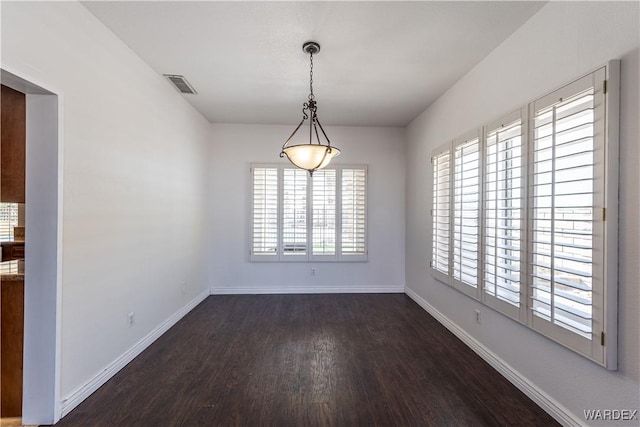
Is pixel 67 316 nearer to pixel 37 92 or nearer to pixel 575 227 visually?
pixel 37 92

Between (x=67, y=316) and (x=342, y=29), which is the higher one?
(x=342, y=29)

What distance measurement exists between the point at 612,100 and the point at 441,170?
202 centimetres

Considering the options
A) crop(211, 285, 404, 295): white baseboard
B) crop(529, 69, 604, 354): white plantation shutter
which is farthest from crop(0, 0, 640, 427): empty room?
crop(211, 285, 404, 295): white baseboard

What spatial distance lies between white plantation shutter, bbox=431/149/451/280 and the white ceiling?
2.89ft

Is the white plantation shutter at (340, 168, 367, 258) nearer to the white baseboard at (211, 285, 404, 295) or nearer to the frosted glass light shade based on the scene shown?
the white baseboard at (211, 285, 404, 295)

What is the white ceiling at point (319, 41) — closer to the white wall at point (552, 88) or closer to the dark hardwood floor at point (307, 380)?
the white wall at point (552, 88)

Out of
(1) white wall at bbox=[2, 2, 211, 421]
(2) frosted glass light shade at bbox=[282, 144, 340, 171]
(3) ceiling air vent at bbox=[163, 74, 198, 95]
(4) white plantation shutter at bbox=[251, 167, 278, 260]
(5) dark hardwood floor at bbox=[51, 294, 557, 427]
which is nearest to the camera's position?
(1) white wall at bbox=[2, 2, 211, 421]

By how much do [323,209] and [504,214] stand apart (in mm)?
2851

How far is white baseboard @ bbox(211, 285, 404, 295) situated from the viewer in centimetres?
481

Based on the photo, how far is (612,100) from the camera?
159 cm

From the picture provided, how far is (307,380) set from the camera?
2398 millimetres

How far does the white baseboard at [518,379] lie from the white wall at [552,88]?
4 centimetres

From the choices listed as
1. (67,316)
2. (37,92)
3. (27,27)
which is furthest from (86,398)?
(27,27)

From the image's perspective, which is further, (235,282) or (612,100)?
(235,282)
